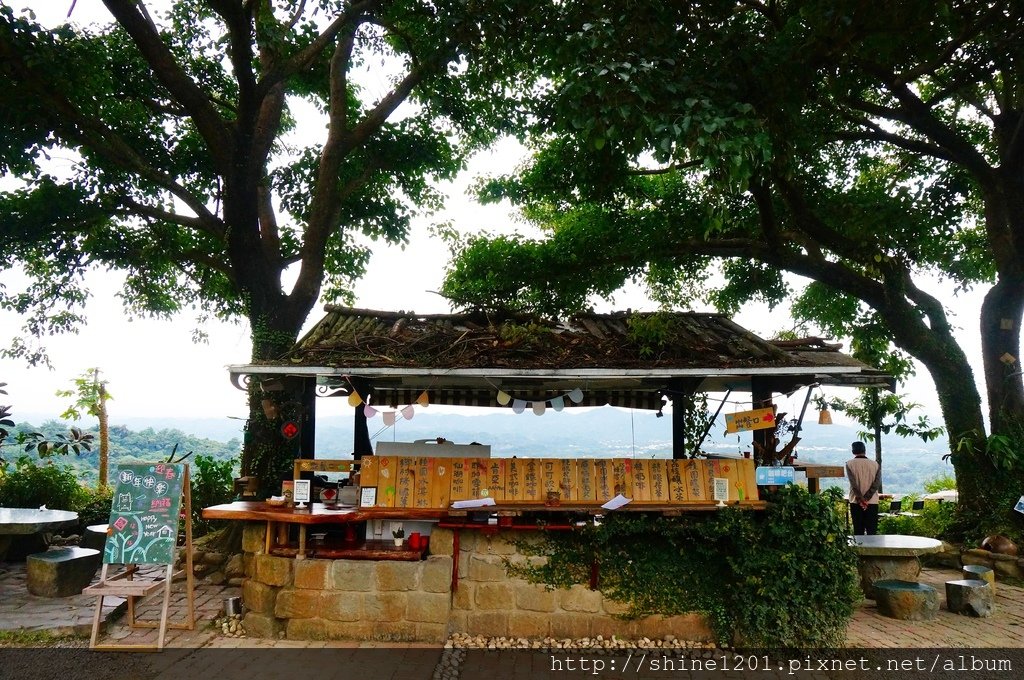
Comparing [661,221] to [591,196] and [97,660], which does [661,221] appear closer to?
[591,196]

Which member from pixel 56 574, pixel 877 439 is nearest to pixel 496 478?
pixel 56 574

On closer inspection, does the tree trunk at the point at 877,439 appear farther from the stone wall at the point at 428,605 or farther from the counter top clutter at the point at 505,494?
the stone wall at the point at 428,605

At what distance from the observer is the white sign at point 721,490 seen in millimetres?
6711

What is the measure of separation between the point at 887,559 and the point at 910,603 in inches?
37.9

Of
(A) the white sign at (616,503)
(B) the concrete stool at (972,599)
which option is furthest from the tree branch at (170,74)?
(B) the concrete stool at (972,599)

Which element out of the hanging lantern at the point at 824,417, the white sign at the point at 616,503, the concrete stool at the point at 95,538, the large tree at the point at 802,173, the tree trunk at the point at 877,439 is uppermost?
the large tree at the point at 802,173

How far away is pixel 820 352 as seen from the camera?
24.6 ft

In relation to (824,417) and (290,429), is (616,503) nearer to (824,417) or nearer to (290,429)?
(824,417)

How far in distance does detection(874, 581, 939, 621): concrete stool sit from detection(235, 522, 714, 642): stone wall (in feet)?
8.62

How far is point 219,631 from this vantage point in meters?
6.78

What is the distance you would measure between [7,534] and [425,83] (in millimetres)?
9403

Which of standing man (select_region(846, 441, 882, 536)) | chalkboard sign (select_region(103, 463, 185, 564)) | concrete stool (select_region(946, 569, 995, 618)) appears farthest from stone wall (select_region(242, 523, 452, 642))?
standing man (select_region(846, 441, 882, 536))

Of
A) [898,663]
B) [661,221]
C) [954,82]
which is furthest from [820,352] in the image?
[954,82]

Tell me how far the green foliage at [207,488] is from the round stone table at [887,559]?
9.76m
